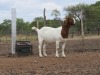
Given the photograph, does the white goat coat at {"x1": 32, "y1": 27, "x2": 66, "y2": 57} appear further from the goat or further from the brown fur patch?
the brown fur patch

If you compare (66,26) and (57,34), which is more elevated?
(66,26)

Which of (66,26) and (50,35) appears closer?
(66,26)

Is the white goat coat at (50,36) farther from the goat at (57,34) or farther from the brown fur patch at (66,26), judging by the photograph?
the brown fur patch at (66,26)

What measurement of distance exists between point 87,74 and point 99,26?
67.2ft

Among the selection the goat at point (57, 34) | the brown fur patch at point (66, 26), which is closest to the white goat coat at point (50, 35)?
the goat at point (57, 34)

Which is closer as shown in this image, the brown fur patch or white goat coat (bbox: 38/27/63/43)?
the brown fur patch

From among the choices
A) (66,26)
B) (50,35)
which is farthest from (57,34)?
(66,26)

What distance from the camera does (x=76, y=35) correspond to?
1174 inches

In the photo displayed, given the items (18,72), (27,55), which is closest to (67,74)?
(18,72)

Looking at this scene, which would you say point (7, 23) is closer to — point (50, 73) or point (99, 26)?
point (99, 26)

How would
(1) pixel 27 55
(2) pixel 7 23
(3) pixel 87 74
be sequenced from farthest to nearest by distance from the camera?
1. (2) pixel 7 23
2. (1) pixel 27 55
3. (3) pixel 87 74

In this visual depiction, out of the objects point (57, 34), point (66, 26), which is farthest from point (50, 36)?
point (66, 26)

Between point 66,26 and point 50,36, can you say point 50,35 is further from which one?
point 66,26

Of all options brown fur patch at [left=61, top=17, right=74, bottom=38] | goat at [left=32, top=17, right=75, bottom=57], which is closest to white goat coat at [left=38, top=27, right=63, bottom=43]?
goat at [left=32, top=17, right=75, bottom=57]
